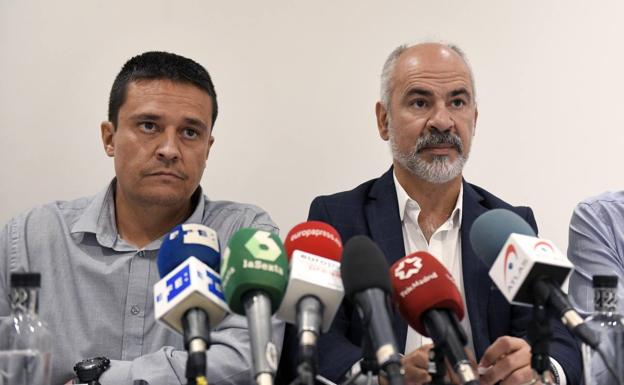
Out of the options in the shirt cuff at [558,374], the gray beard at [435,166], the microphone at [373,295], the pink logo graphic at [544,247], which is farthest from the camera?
the gray beard at [435,166]

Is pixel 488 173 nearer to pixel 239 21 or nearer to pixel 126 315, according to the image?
pixel 239 21

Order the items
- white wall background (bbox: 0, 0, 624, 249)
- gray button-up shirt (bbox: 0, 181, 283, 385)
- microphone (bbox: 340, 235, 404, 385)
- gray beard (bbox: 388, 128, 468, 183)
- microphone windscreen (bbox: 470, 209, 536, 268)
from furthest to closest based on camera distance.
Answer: white wall background (bbox: 0, 0, 624, 249), gray beard (bbox: 388, 128, 468, 183), gray button-up shirt (bbox: 0, 181, 283, 385), microphone windscreen (bbox: 470, 209, 536, 268), microphone (bbox: 340, 235, 404, 385)

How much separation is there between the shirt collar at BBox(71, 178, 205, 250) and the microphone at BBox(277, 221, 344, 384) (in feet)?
3.63

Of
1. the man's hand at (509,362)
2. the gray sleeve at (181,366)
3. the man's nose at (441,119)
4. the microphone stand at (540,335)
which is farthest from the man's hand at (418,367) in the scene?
the man's nose at (441,119)

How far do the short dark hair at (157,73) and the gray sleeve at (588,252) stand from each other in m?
1.32

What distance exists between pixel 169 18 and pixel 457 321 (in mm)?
2112

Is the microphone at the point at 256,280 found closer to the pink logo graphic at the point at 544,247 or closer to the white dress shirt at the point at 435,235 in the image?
the pink logo graphic at the point at 544,247

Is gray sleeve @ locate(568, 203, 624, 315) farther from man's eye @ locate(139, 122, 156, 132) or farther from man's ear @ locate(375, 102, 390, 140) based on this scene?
man's eye @ locate(139, 122, 156, 132)

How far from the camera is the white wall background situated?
2877 millimetres

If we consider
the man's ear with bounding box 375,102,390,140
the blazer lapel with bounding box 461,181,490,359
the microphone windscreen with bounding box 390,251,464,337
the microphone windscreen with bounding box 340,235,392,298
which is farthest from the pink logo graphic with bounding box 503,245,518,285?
the man's ear with bounding box 375,102,390,140

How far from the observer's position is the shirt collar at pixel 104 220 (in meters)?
2.33

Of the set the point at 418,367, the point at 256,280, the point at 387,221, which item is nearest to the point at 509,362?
the point at 418,367

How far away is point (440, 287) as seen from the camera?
49.6 inches

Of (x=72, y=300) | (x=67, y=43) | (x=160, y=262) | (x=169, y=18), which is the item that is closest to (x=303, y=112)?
(x=169, y=18)
